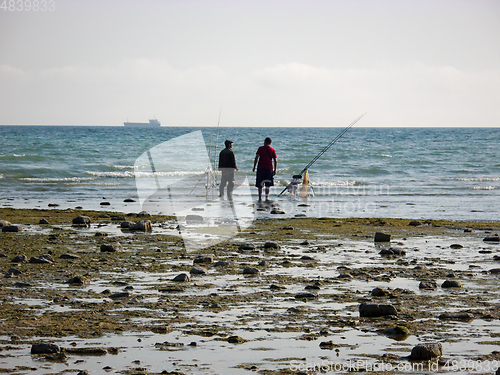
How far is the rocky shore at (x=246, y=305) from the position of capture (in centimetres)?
420

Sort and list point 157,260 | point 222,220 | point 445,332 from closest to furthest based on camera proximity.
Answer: point 445,332, point 157,260, point 222,220

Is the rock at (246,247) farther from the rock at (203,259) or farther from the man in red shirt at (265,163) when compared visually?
the man in red shirt at (265,163)

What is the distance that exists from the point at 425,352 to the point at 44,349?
2.75 metres

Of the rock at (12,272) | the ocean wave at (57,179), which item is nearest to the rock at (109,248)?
the rock at (12,272)

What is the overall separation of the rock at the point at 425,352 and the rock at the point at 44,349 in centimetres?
258

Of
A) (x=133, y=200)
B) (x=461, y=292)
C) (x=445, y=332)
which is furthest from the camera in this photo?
(x=133, y=200)

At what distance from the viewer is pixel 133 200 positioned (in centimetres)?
1825

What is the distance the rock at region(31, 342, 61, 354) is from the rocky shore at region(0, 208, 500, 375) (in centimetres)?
1

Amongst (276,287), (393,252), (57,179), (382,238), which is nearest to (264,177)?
(382,238)

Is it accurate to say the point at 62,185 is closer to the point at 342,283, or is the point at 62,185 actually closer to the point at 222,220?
the point at 222,220

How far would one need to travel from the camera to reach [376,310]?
5301mm

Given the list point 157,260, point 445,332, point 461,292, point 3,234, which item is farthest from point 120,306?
point 3,234

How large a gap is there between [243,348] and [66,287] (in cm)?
264

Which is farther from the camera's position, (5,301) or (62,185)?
(62,185)
